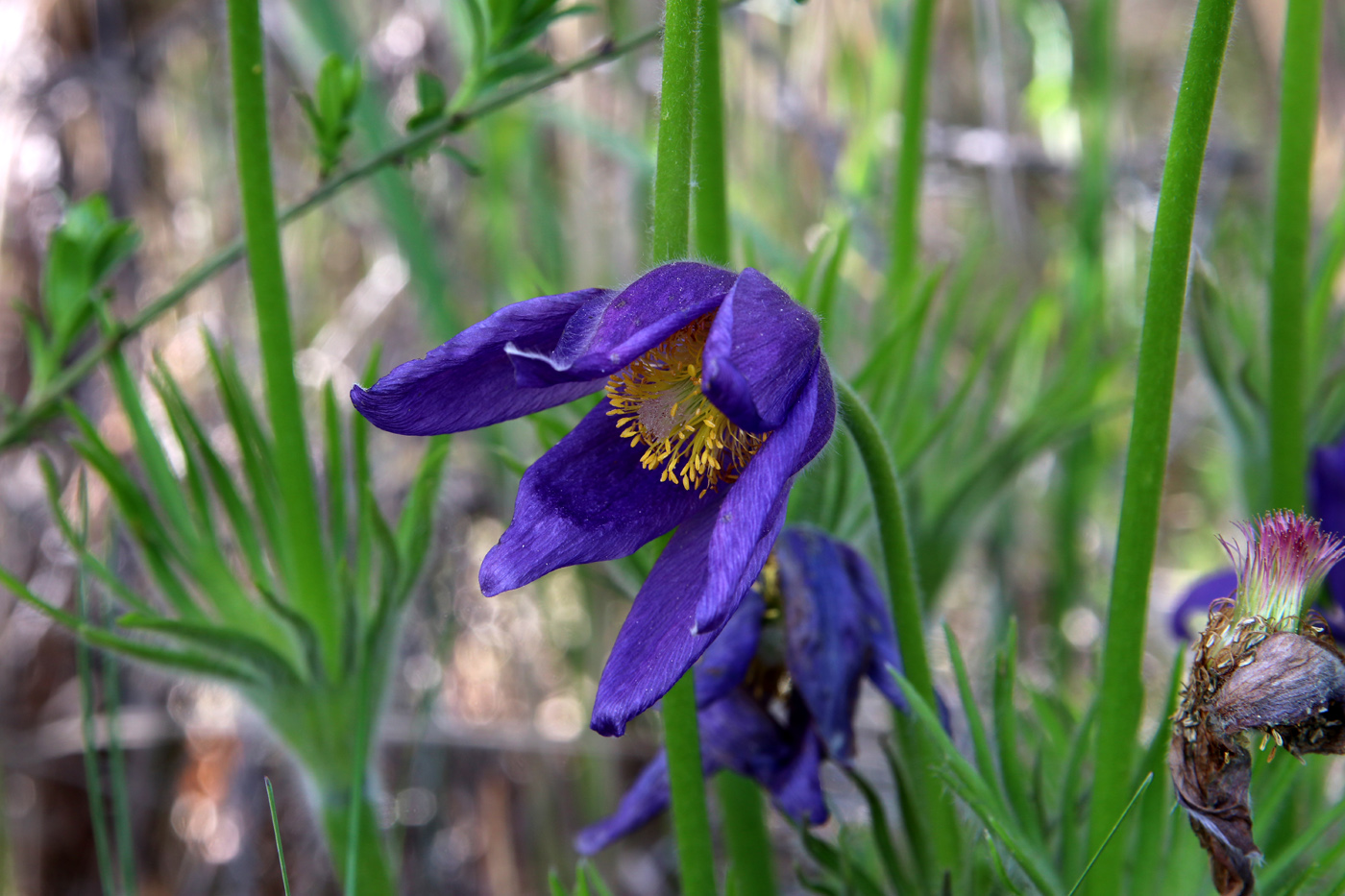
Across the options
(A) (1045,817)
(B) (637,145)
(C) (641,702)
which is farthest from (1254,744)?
(B) (637,145)

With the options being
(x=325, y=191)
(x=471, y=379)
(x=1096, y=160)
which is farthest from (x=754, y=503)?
(x=1096, y=160)

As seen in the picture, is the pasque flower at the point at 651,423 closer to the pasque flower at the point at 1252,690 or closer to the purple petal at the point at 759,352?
the purple petal at the point at 759,352

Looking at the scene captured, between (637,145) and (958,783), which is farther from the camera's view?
(637,145)

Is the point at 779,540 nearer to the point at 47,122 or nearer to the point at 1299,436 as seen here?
the point at 1299,436

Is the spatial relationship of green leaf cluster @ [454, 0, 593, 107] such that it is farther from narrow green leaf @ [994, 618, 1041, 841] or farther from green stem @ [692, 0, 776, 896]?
narrow green leaf @ [994, 618, 1041, 841]

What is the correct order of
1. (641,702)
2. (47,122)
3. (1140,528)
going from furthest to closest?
1. (47,122)
2. (1140,528)
3. (641,702)

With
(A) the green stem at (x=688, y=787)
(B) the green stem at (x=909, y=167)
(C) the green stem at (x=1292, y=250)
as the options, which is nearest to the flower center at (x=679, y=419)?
(A) the green stem at (x=688, y=787)

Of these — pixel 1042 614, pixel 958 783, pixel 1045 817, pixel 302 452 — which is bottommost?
pixel 1042 614
